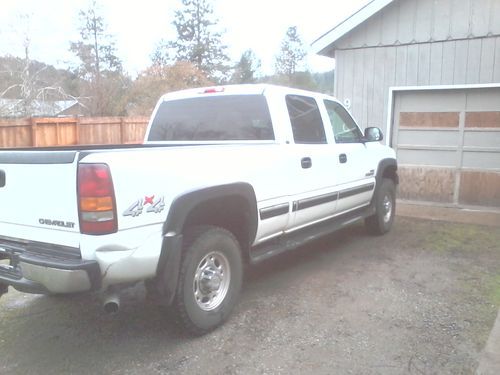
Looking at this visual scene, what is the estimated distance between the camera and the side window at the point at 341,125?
562 centimetres

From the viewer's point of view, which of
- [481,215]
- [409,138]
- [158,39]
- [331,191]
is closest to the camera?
[331,191]

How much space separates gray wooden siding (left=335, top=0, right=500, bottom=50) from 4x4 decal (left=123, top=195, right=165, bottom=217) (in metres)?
7.12

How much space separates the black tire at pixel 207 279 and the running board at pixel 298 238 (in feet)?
1.23

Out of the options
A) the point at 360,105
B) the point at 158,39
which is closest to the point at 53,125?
the point at 360,105

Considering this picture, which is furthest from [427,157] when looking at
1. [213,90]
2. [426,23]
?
[213,90]

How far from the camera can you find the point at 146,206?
10.1 feet

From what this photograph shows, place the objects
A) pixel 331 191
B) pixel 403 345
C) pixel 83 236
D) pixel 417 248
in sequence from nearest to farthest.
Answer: pixel 83 236 → pixel 403 345 → pixel 331 191 → pixel 417 248

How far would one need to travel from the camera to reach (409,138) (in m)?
Result: 9.30

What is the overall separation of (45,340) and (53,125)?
1188 cm

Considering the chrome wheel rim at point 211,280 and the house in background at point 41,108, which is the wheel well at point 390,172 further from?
the house in background at point 41,108

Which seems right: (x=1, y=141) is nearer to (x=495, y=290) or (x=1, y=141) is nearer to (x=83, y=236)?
(x=83, y=236)

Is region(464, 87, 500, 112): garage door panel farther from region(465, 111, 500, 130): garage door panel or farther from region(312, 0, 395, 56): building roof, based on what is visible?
region(312, 0, 395, 56): building roof

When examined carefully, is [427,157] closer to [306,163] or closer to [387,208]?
[387,208]

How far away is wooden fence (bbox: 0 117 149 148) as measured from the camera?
13023 millimetres
